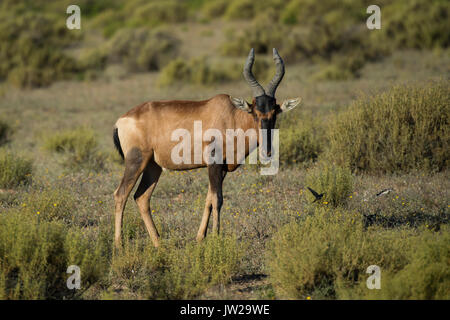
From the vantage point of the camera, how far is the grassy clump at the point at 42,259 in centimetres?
520

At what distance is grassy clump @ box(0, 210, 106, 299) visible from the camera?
5203mm

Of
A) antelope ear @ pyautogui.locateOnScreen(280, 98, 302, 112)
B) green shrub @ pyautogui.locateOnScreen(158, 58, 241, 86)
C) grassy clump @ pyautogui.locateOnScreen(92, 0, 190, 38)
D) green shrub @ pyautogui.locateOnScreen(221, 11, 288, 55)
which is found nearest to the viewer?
antelope ear @ pyautogui.locateOnScreen(280, 98, 302, 112)

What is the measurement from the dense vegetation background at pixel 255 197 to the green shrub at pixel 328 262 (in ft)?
0.07

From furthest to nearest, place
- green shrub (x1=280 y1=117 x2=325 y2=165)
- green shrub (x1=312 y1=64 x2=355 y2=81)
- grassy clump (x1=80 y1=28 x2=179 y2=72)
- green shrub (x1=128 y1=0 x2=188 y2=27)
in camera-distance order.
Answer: green shrub (x1=128 y1=0 x2=188 y2=27)
grassy clump (x1=80 y1=28 x2=179 y2=72)
green shrub (x1=312 y1=64 x2=355 y2=81)
green shrub (x1=280 y1=117 x2=325 y2=165)

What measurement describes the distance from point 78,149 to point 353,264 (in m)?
7.99

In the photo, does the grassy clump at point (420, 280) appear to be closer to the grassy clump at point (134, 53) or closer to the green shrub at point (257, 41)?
the green shrub at point (257, 41)

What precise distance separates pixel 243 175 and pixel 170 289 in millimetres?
4838

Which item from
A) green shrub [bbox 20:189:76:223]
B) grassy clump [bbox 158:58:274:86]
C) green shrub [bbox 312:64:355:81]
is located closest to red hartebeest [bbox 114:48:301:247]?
green shrub [bbox 20:189:76:223]

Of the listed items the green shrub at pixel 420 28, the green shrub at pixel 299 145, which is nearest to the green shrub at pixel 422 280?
the green shrub at pixel 299 145

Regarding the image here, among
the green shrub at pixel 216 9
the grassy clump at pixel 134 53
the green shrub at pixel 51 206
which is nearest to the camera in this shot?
the green shrub at pixel 51 206

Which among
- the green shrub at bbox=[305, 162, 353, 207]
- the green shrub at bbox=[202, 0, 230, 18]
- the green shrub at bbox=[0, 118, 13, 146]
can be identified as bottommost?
the green shrub at bbox=[305, 162, 353, 207]

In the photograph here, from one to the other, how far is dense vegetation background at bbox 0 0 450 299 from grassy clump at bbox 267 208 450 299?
0.02 metres

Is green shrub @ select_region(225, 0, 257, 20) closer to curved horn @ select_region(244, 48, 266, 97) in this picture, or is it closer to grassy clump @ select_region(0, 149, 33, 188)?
grassy clump @ select_region(0, 149, 33, 188)

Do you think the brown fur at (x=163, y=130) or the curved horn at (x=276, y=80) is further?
the brown fur at (x=163, y=130)
